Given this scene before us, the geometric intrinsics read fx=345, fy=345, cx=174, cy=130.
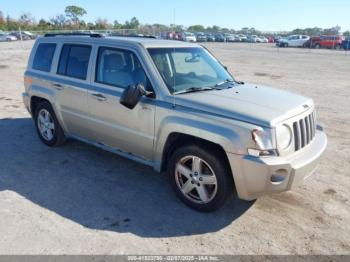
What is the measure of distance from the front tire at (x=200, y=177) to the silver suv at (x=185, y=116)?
0.01m

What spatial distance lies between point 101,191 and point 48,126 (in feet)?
7.11

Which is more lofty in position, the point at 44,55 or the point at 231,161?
the point at 44,55

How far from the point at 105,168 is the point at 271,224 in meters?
2.58

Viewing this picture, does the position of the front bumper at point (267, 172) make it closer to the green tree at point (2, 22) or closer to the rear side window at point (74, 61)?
the rear side window at point (74, 61)

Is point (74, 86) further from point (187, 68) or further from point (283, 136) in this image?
point (283, 136)

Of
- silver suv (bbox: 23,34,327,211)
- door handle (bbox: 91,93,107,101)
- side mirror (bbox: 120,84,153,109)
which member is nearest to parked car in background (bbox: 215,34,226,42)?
silver suv (bbox: 23,34,327,211)

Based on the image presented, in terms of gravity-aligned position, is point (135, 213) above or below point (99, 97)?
below

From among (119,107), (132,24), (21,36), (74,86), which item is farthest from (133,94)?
(132,24)

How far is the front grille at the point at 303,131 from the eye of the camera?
371 cm

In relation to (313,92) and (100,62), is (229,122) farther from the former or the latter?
(313,92)

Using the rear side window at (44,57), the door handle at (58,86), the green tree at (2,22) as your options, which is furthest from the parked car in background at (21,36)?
the door handle at (58,86)

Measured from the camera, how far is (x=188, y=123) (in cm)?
382

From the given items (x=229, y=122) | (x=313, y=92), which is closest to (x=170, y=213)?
(x=229, y=122)

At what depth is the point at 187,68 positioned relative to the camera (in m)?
4.72
